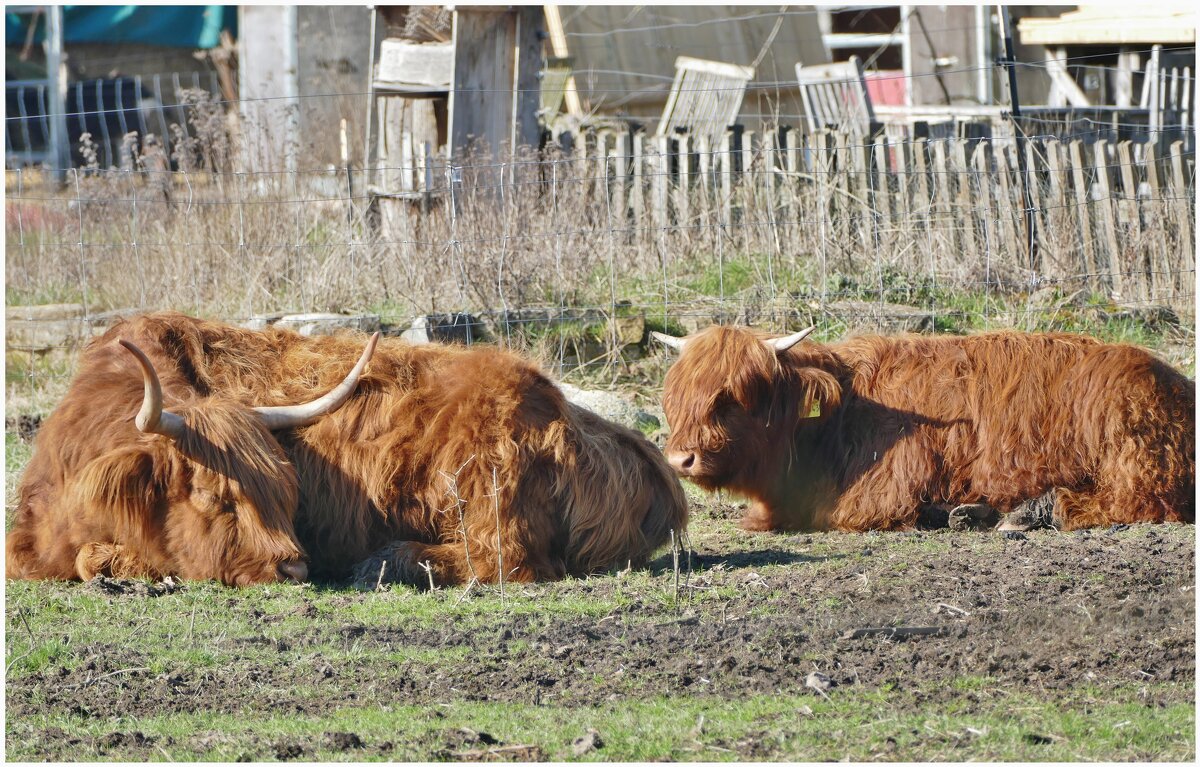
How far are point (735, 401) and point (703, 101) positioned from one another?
33.9 ft

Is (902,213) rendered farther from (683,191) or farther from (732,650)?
(732,650)

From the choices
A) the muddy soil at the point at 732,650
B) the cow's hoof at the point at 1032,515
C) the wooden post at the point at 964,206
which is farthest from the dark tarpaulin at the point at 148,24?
the cow's hoof at the point at 1032,515

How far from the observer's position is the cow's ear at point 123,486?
5.01 metres

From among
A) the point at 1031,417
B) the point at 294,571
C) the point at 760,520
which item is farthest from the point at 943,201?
the point at 294,571

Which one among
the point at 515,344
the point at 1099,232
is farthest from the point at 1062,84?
the point at 515,344

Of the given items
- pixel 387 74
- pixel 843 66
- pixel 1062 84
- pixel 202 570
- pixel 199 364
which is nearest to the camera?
pixel 202 570

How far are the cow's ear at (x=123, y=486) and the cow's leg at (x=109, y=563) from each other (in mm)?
249

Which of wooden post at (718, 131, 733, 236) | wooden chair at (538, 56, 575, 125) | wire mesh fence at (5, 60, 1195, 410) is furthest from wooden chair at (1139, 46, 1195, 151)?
wooden chair at (538, 56, 575, 125)

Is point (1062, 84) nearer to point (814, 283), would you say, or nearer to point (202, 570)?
point (814, 283)

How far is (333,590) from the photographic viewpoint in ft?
17.3

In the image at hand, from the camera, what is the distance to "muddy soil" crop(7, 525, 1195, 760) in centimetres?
387

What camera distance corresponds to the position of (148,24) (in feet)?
71.1

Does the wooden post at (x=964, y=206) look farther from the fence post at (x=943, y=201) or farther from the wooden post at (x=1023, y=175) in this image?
the wooden post at (x=1023, y=175)

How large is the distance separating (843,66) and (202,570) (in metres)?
13.3
